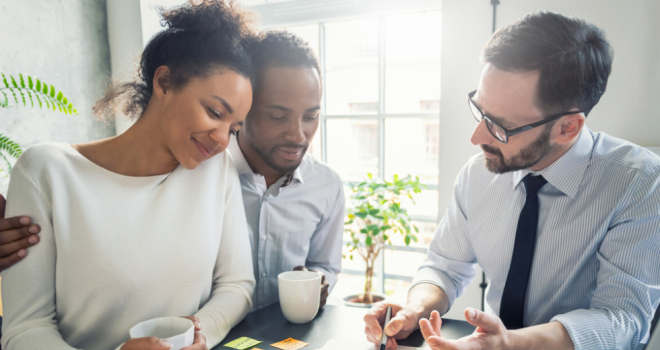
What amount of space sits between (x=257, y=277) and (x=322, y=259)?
0.25 meters

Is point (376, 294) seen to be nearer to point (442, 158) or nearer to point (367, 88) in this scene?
point (442, 158)

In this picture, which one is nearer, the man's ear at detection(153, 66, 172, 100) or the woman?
the woman

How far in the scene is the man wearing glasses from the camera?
1045 millimetres

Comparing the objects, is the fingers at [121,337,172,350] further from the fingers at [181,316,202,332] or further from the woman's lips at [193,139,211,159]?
the woman's lips at [193,139,211,159]

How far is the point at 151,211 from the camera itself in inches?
39.1

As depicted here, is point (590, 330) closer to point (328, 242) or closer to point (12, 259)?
point (328, 242)

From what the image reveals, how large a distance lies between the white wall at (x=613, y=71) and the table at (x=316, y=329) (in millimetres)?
1373

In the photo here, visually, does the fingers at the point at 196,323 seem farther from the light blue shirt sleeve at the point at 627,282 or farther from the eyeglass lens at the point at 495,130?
the eyeglass lens at the point at 495,130

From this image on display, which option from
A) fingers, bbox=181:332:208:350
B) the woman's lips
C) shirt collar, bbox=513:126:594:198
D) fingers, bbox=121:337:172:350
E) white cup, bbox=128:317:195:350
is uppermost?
the woman's lips

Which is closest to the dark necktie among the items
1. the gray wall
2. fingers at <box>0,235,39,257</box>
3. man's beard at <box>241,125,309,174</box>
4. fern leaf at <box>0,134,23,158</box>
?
man's beard at <box>241,125,309,174</box>

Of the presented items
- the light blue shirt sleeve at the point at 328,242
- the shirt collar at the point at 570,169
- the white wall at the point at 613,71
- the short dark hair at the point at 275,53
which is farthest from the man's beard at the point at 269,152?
the white wall at the point at 613,71

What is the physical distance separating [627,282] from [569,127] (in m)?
0.43

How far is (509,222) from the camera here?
1246 mm

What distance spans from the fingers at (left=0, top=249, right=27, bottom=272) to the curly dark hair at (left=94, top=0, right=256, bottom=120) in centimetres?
45
